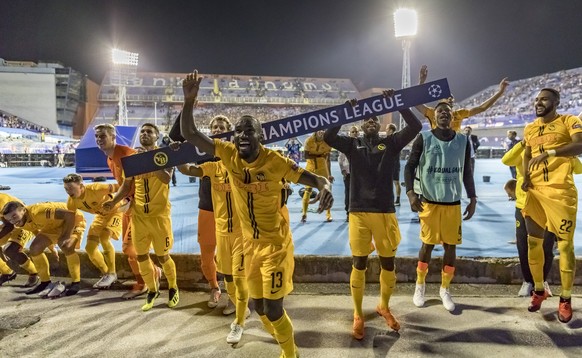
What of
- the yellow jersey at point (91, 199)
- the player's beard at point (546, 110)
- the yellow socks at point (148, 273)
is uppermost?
the player's beard at point (546, 110)

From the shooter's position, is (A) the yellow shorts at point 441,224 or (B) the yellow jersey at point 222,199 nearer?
(B) the yellow jersey at point 222,199

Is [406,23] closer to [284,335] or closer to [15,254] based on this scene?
[15,254]

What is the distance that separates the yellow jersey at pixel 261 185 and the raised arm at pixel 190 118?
0.15 meters

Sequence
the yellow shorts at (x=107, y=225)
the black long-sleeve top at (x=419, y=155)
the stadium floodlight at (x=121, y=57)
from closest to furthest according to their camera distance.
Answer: the black long-sleeve top at (x=419, y=155)
the yellow shorts at (x=107, y=225)
the stadium floodlight at (x=121, y=57)

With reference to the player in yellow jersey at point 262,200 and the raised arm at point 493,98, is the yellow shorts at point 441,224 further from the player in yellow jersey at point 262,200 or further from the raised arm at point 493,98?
the raised arm at point 493,98

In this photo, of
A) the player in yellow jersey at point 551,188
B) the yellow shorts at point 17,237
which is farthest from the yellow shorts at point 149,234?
the player in yellow jersey at point 551,188

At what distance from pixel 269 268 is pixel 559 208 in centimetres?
285

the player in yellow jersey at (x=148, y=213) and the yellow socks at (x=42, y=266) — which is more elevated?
the player in yellow jersey at (x=148, y=213)

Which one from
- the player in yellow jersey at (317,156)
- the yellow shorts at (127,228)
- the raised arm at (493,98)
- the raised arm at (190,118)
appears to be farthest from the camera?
the player in yellow jersey at (317,156)

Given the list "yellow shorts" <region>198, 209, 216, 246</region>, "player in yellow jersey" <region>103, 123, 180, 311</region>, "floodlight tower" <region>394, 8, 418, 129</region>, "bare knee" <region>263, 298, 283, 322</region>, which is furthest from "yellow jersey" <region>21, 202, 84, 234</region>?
"floodlight tower" <region>394, 8, 418, 129</region>

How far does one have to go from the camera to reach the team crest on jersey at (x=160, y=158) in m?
3.36

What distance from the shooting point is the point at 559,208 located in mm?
3789

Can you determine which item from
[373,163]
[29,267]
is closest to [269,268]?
[373,163]

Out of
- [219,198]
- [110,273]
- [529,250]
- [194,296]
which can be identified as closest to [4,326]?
[110,273]
